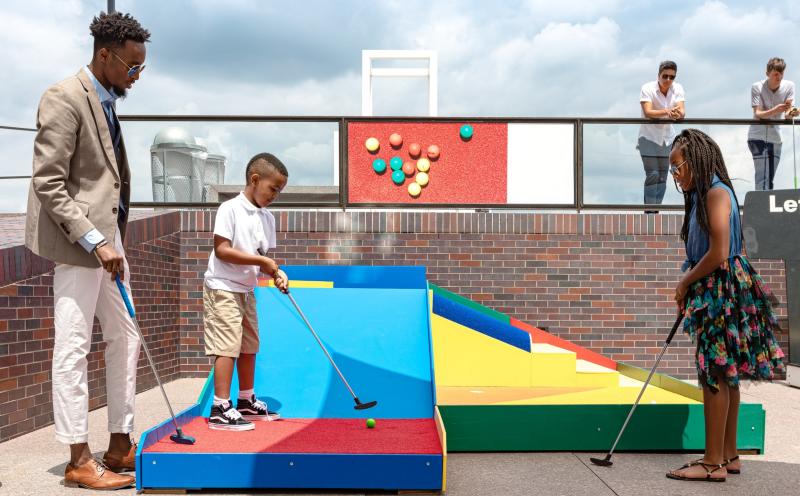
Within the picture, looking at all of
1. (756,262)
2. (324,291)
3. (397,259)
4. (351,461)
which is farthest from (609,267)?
(351,461)

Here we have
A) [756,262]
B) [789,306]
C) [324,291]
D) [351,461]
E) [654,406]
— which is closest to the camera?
[351,461]

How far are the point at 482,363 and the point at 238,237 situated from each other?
2.42 metres

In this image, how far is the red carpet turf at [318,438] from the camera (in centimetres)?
369

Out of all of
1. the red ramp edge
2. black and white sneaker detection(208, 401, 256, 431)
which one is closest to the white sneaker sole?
black and white sneaker detection(208, 401, 256, 431)

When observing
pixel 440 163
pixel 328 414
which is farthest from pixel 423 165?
pixel 328 414

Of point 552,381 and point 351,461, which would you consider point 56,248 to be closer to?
point 351,461

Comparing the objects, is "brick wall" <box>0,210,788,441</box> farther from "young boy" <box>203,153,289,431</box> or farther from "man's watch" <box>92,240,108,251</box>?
A: "man's watch" <box>92,240,108,251</box>

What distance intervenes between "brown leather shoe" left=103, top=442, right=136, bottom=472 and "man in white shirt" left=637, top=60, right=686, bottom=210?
6320 millimetres

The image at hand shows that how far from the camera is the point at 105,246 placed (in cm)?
354

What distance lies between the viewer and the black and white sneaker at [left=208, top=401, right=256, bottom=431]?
13.6ft

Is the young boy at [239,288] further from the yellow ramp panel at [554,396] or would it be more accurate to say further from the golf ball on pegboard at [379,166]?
the golf ball on pegboard at [379,166]

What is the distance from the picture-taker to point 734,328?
3852 millimetres

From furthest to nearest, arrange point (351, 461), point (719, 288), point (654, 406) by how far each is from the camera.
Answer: point (654, 406), point (719, 288), point (351, 461)

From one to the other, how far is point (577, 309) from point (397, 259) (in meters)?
1.99
